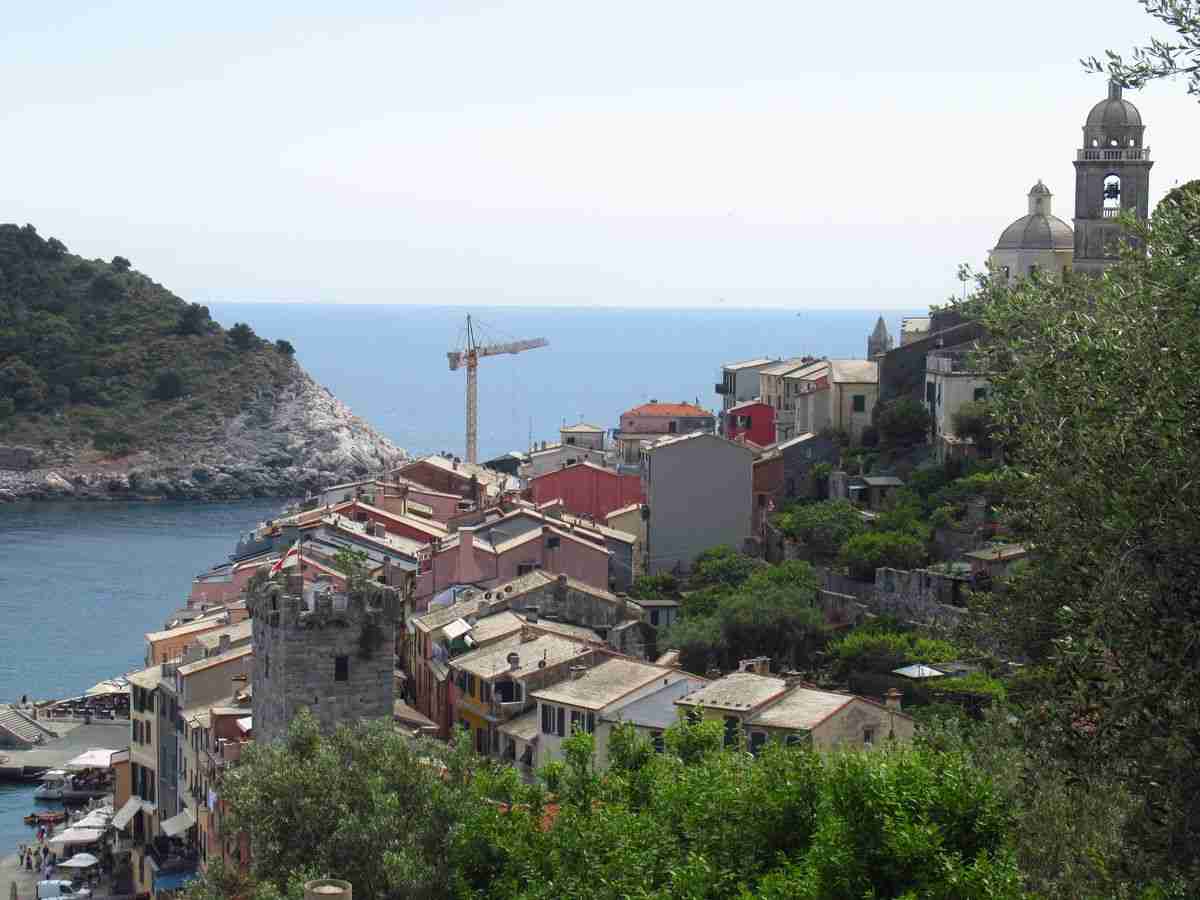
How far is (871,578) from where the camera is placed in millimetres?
48531

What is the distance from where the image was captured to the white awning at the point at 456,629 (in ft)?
147

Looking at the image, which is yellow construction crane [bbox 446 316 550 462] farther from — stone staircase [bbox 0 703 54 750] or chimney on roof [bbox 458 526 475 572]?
chimney on roof [bbox 458 526 475 572]

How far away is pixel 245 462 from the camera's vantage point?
145m

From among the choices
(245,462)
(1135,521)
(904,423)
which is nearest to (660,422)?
(904,423)

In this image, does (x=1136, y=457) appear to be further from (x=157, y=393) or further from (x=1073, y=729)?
(x=157, y=393)

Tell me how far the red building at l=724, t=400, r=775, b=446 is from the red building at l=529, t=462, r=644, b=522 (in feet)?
16.2

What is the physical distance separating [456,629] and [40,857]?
31.1ft

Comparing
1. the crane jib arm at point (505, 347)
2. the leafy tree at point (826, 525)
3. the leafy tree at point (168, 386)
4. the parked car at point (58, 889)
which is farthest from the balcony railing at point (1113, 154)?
the crane jib arm at point (505, 347)

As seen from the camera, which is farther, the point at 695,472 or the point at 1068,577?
the point at 695,472

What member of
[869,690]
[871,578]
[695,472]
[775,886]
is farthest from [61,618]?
[775,886]

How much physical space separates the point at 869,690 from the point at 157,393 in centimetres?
12479

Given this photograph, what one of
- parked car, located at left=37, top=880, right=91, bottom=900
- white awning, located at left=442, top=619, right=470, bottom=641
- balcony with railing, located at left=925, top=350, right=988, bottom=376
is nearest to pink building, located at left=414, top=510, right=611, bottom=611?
white awning, located at left=442, top=619, right=470, bottom=641

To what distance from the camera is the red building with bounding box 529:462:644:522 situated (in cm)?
6675

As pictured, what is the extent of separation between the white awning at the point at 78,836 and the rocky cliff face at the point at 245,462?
93.9 metres
